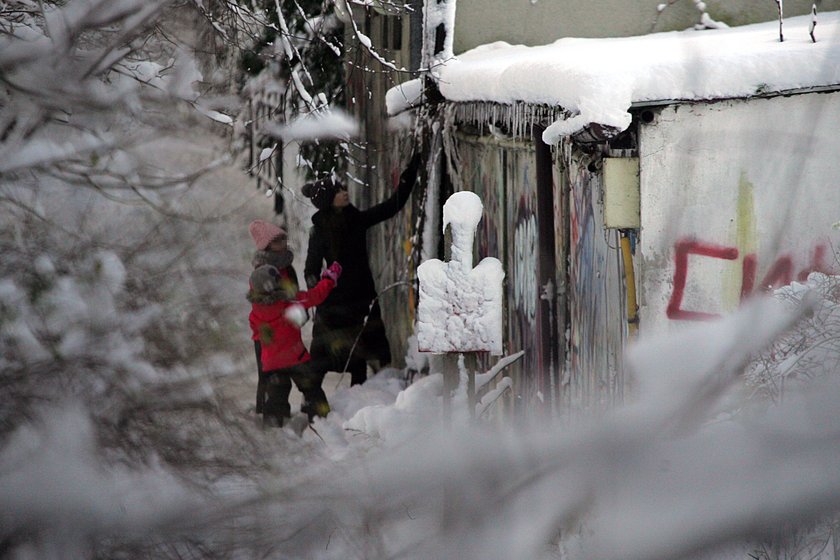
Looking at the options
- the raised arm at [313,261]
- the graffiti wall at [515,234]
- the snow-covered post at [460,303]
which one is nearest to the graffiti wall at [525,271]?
the graffiti wall at [515,234]

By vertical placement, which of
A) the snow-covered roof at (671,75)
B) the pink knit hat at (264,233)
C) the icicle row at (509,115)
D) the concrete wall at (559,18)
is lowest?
the pink knit hat at (264,233)

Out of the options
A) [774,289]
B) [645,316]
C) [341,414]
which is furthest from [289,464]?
[341,414]

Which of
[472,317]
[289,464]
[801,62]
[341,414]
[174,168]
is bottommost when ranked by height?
[341,414]

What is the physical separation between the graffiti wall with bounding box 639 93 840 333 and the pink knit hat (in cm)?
235

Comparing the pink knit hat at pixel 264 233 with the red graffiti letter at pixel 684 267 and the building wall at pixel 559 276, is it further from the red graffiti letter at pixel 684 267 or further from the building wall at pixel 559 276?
the red graffiti letter at pixel 684 267

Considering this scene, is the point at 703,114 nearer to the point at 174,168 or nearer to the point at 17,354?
the point at 174,168

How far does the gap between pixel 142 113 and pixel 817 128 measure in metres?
2.72

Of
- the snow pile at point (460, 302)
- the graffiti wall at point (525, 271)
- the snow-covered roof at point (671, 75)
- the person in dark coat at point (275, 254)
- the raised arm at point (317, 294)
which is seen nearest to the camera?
the snow-covered roof at point (671, 75)

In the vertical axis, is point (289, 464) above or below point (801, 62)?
below

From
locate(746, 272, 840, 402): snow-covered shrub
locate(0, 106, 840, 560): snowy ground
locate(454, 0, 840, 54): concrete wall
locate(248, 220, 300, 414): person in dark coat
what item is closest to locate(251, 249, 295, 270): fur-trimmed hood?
locate(248, 220, 300, 414): person in dark coat

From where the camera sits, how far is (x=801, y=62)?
414cm

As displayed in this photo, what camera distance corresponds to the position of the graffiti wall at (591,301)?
475 cm

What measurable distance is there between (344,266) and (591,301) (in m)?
3.16

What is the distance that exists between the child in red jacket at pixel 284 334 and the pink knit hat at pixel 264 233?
0.17 m
